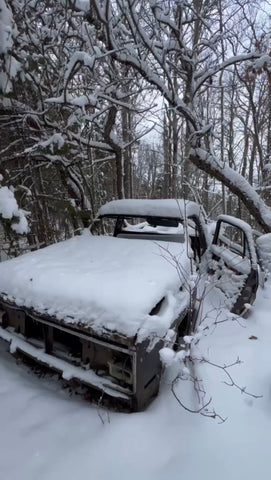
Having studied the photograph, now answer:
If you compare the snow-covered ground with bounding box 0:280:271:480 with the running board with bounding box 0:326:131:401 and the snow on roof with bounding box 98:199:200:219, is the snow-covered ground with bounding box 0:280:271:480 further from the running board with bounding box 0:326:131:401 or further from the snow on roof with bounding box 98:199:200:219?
the snow on roof with bounding box 98:199:200:219

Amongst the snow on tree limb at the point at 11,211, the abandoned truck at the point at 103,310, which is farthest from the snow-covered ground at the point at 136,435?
the snow on tree limb at the point at 11,211

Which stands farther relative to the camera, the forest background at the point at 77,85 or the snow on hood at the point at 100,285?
the forest background at the point at 77,85

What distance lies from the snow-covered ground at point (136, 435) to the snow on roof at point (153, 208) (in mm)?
1910

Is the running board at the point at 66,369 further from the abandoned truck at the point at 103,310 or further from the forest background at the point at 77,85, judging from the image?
the forest background at the point at 77,85

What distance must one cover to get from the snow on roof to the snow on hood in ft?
2.43

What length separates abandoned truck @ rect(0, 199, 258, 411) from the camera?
1.95 m

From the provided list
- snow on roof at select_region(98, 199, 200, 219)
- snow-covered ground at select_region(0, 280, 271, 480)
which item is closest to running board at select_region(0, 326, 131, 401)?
snow-covered ground at select_region(0, 280, 271, 480)

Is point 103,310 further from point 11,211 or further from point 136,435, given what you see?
point 11,211

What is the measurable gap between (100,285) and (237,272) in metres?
2.17

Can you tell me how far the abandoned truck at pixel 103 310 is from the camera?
1945 millimetres

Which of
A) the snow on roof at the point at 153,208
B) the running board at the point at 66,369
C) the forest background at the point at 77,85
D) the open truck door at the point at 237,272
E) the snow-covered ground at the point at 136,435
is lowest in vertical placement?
the snow-covered ground at the point at 136,435

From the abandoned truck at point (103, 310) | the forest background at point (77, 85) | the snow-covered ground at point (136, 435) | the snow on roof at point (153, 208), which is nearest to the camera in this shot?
the snow-covered ground at point (136, 435)

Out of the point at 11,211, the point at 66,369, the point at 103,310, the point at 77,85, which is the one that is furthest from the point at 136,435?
the point at 77,85

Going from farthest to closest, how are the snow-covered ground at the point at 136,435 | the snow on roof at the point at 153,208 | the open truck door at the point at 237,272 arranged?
the snow on roof at the point at 153,208, the open truck door at the point at 237,272, the snow-covered ground at the point at 136,435
